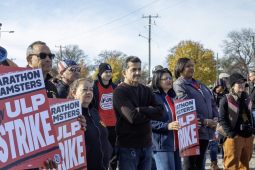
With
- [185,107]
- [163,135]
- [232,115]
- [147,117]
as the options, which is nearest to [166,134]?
[163,135]

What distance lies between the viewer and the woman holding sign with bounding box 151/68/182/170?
332 centimetres

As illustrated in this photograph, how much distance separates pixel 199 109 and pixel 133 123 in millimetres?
1394

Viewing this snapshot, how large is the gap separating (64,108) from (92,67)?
47.3 m

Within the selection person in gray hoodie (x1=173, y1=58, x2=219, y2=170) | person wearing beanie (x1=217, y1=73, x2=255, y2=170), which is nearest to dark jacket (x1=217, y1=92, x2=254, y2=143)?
person wearing beanie (x1=217, y1=73, x2=255, y2=170)

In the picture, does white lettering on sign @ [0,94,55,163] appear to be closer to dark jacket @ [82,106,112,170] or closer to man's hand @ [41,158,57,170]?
man's hand @ [41,158,57,170]

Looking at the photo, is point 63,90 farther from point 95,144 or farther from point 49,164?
point 49,164

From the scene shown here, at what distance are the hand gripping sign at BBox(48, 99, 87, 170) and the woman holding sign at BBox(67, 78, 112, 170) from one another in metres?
0.18

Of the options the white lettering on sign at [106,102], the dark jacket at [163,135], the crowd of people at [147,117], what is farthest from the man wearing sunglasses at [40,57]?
the white lettering on sign at [106,102]

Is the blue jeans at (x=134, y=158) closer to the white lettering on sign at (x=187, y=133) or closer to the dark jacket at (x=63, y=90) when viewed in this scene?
the white lettering on sign at (x=187, y=133)

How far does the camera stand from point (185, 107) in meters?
3.51

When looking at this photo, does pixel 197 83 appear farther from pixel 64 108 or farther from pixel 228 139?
pixel 64 108

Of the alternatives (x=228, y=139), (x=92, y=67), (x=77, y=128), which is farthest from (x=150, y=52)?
(x=77, y=128)

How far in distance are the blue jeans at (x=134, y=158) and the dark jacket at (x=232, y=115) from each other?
208cm

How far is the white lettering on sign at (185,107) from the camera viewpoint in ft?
11.3
